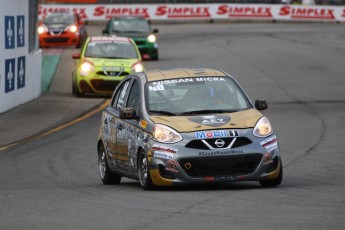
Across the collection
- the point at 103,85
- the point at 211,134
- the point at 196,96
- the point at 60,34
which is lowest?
the point at 60,34

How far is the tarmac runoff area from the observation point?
22.5 metres

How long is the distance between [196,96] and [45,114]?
42.2ft

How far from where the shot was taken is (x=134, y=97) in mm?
14148

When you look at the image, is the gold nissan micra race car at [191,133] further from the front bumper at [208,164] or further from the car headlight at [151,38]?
the car headlight at [151,38]

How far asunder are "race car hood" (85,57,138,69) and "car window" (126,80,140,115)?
15.7 metres

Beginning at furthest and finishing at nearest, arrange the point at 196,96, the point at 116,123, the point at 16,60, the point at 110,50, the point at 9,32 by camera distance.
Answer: the point at 110,50
the point at 16,60
the point at 9,32
the point at 116,123
the point at 196,96

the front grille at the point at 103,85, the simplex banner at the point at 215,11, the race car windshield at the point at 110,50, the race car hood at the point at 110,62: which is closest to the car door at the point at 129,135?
the front grille at the point at 103,85

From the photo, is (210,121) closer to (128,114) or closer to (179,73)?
(128,114)

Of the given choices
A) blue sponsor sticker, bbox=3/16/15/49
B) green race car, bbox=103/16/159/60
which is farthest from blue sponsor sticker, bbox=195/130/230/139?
green race car, bbox=103/16/159/60

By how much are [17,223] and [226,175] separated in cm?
312

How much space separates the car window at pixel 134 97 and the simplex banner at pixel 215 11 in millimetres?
53016

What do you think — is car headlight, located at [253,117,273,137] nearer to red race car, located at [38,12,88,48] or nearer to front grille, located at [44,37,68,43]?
red race car, located at [38,12,88,48]

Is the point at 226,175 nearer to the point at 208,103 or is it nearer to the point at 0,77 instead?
the point at 208,103

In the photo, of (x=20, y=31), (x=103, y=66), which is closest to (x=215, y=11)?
(x=103, y=66)
